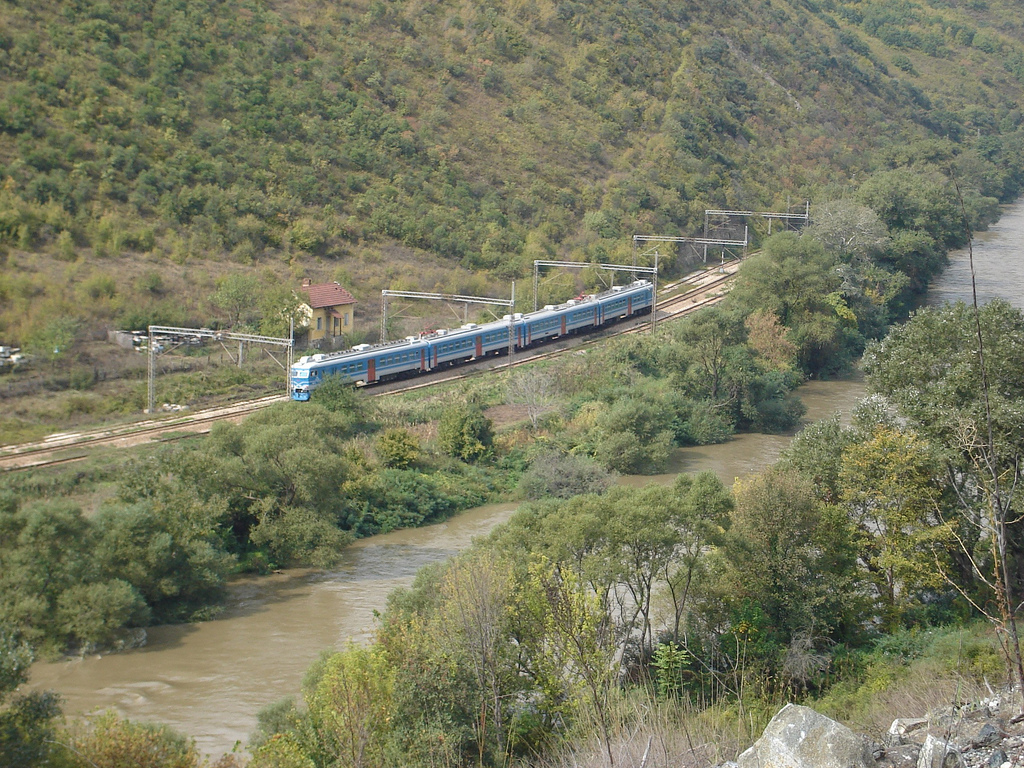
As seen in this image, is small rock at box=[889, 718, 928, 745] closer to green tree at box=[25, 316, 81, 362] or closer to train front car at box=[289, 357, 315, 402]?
train front car at box=[289, 357, 315, 402]

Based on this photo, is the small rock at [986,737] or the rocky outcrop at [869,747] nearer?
the rocky outcrop at [869,747]

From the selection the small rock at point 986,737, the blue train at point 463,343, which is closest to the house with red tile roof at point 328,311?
the blue train at point 463,343

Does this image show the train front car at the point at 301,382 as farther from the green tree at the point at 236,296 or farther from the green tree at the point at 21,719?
the green tree at the point at 21,719

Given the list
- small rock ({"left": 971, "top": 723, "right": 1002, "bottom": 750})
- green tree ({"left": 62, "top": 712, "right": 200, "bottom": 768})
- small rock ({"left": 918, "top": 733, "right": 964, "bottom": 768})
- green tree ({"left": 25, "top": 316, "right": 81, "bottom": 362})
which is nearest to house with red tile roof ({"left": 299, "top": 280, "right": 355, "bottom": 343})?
green tree ({"left": 25, "top": 316, "right": 81, "bottom": 362})

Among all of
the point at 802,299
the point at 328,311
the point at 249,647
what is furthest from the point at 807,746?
the point at 802,299

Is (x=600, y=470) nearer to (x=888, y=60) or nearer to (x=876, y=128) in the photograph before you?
(x=876, y=128)

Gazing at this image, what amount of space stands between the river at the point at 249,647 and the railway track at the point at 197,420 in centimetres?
840

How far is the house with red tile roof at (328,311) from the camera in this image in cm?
4466

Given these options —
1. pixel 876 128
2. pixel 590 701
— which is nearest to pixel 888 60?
pixel 876 128

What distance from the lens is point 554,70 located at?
244 ft

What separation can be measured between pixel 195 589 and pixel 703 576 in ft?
37.5

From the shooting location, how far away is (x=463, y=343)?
43.8 m

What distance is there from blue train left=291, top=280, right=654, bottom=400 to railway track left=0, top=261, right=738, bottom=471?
1.74ft

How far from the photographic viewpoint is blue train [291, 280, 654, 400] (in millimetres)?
37625
